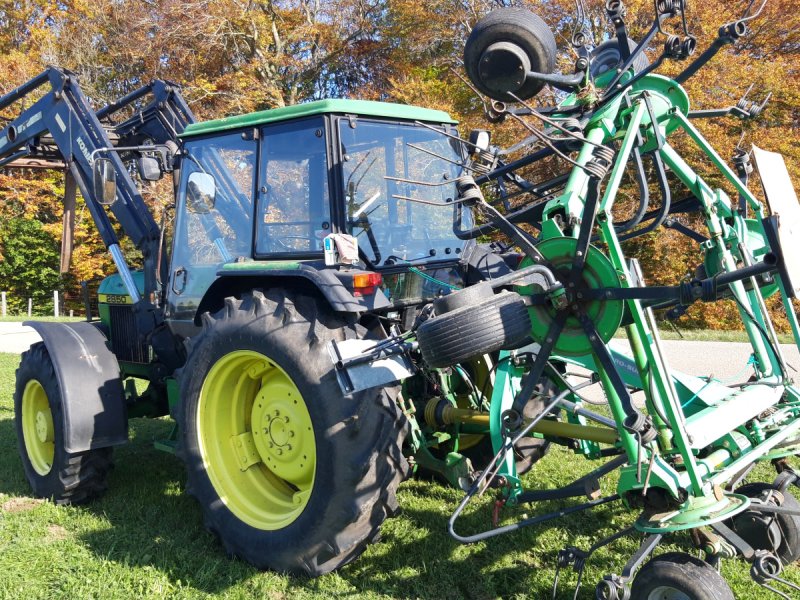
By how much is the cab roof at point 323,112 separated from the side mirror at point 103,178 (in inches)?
20.3

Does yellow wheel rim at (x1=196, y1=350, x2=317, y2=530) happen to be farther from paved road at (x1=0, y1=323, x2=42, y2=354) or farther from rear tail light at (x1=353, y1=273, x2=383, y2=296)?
paved road at (x1=0, y1=323, x2=42, y2=354)

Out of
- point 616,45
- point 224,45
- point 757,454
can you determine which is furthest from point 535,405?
point 224,45

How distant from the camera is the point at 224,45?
17359 mm

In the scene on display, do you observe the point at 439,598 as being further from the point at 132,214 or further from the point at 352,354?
the point at 132,214

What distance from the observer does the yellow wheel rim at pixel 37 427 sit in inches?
188

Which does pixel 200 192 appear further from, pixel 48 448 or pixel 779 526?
pixel 779 526

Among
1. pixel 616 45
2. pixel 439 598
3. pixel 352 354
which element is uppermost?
pixel 616 45

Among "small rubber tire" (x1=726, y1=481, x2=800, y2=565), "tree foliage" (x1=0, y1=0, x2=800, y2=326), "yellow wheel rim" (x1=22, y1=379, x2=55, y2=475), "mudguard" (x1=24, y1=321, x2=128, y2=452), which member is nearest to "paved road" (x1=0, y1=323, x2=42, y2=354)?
"tree foliage" (x1=0, y1=0, x2=800, y2=326)

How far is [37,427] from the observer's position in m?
4.84

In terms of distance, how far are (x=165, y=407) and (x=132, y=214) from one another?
1.40m

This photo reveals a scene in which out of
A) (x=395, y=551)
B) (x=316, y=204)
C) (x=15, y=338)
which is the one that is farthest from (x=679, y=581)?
(x=15, y=338)

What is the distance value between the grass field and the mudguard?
488 mm

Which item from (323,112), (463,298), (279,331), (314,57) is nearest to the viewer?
(463,298)

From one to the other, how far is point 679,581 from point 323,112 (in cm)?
272
